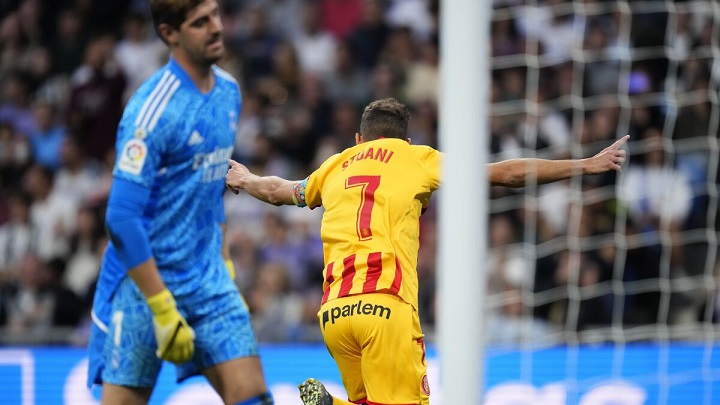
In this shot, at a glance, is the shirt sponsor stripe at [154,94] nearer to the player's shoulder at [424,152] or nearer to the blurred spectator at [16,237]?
the player's shoulder at [424,152]

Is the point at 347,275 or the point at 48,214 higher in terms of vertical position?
the point at 347,275

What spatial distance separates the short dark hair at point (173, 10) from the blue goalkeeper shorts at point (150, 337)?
991 millimetres

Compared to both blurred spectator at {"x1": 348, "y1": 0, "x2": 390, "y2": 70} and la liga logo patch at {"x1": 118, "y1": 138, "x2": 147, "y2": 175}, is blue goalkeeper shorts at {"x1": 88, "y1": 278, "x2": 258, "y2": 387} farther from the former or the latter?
blurred spectator at {"x1": 348, "y1": 0, "x2": 390, "y2": 70}

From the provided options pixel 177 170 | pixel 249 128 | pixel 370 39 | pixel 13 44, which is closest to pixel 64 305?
pixel 249 128

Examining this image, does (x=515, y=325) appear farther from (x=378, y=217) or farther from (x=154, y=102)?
(x=154, y=102)

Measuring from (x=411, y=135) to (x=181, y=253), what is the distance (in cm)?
522

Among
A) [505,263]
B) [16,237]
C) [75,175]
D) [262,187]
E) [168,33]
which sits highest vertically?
[168,33]

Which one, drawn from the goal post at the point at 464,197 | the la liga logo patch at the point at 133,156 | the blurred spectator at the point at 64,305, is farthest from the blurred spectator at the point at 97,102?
the goal post at the point at 464,197

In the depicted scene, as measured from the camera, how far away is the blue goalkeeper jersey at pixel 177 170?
160 inches

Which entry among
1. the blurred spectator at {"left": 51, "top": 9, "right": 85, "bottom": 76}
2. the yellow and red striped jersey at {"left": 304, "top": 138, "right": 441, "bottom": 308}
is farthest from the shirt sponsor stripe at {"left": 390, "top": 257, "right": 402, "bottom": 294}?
the blurred spectator at {"left": 51, "top": 9, "right": 85, "bottom": 76}

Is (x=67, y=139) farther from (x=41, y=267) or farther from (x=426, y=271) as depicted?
(x=426, y=271)

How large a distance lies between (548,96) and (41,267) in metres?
4.36

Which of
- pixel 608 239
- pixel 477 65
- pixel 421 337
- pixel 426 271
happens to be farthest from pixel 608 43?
pixel 477 65

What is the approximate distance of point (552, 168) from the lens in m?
4.19
